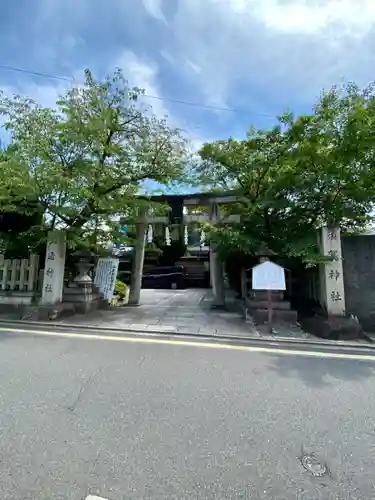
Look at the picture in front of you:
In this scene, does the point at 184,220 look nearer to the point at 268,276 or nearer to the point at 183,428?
the point at 268,276

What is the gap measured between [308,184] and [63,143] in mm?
6118

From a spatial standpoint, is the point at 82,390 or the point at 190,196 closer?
the point at 82,390

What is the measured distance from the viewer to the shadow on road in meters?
3.69

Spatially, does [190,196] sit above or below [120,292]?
above

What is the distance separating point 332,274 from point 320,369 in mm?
2994

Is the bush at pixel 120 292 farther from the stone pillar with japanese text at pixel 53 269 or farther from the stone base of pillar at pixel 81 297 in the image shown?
the stone pillar with japanese text at pixel 53 269

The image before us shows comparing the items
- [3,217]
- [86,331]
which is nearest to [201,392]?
[86,331]

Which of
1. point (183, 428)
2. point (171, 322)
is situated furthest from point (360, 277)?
point (183, 428)

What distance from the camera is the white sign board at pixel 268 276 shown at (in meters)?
6.24

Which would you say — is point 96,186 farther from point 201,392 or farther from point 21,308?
point 201,392

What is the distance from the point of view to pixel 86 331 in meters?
6.10

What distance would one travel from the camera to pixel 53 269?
748cm

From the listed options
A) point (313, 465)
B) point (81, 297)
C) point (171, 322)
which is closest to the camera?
point (313, 465)

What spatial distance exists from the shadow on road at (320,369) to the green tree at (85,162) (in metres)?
5.35
